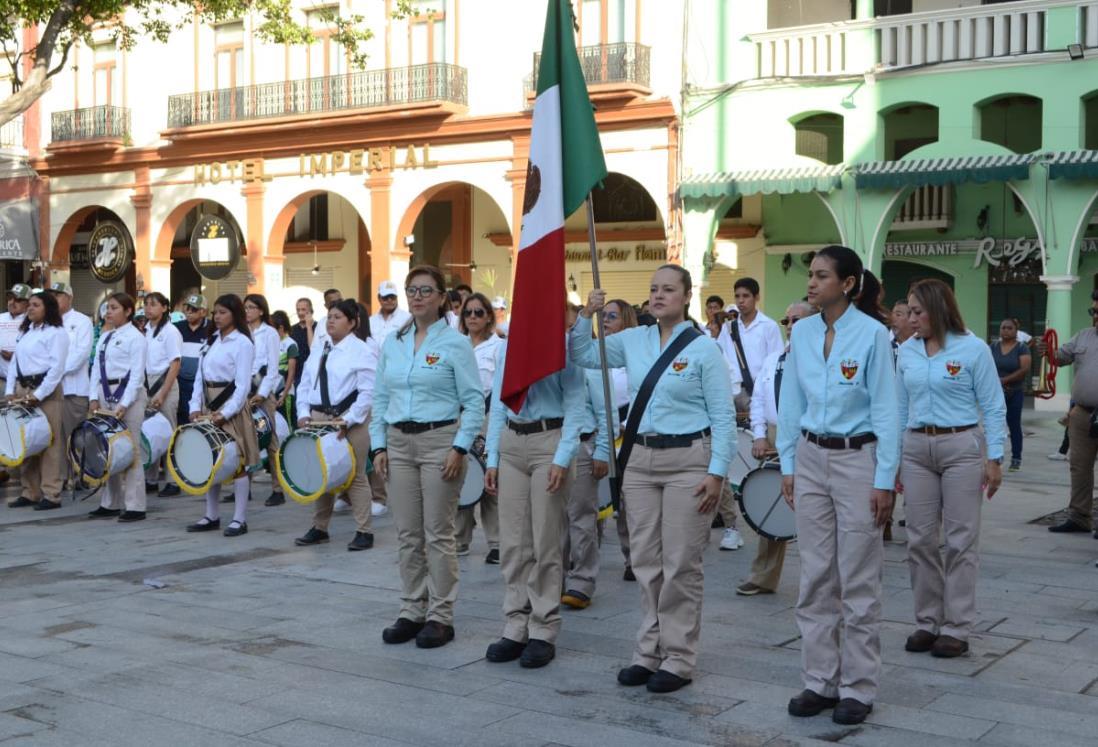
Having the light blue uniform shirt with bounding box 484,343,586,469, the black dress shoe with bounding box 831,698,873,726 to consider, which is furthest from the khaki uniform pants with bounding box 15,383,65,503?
the black dress shoe with bounding box 831,698,873,726

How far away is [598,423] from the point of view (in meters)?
7.81

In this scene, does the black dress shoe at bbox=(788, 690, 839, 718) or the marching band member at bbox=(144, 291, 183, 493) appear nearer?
the black dress shoe at bbox=(788, 690, 839, 718)

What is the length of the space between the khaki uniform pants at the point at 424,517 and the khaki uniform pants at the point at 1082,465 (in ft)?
19.7

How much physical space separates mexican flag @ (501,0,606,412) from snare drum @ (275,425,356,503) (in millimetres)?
3437

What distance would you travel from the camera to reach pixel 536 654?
6465 mm

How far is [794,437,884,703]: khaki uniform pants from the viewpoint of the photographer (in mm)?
5539

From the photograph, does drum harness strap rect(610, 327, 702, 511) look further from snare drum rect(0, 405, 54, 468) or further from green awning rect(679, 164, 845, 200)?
green awning rect(679, 164, 845, 200)

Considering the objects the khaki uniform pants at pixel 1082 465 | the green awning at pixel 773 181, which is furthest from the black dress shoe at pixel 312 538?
the green awning at pixel 773 181

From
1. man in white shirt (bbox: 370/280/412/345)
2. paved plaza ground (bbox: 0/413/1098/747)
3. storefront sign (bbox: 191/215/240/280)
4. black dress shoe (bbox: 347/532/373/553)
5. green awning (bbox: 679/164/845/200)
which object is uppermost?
green awning (bbox: 679/164/845/200)

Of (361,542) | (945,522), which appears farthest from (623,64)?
(945,522)

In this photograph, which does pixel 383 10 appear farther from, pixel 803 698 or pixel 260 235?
pixel 803 698

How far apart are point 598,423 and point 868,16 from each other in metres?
16.4

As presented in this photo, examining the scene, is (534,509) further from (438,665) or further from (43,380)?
(43,380)

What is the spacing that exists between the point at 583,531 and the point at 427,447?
155 centimetres
